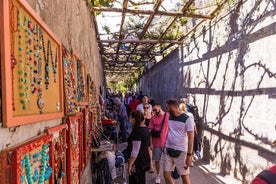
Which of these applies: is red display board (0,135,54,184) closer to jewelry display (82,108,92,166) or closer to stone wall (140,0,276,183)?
jewelry display (82,108,92,166)

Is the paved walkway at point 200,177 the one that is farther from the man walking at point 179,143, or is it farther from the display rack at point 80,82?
the display rack at point 80,82

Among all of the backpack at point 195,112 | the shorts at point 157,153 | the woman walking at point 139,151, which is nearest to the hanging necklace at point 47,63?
the woman walking at point 139,151

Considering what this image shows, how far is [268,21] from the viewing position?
179 inches

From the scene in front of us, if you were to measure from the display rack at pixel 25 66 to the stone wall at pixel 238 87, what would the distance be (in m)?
3.70

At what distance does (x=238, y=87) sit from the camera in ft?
18.3

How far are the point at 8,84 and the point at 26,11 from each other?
41 centimetres

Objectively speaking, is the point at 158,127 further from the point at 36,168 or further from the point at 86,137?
the point at 36,168

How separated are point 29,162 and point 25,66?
397 millimetres

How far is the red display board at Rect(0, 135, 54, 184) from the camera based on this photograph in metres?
1.02

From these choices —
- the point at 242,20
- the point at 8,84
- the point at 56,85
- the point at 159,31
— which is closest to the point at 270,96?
the point at 242,20

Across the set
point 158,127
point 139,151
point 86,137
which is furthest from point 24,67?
point 158,127

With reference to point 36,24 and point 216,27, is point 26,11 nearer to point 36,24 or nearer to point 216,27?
point 36,24

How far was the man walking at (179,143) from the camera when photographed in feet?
14.5

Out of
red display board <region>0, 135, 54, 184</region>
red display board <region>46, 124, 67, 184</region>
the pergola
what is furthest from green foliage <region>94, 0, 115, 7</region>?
red display board <region>0, 135, 54, 184</region>
